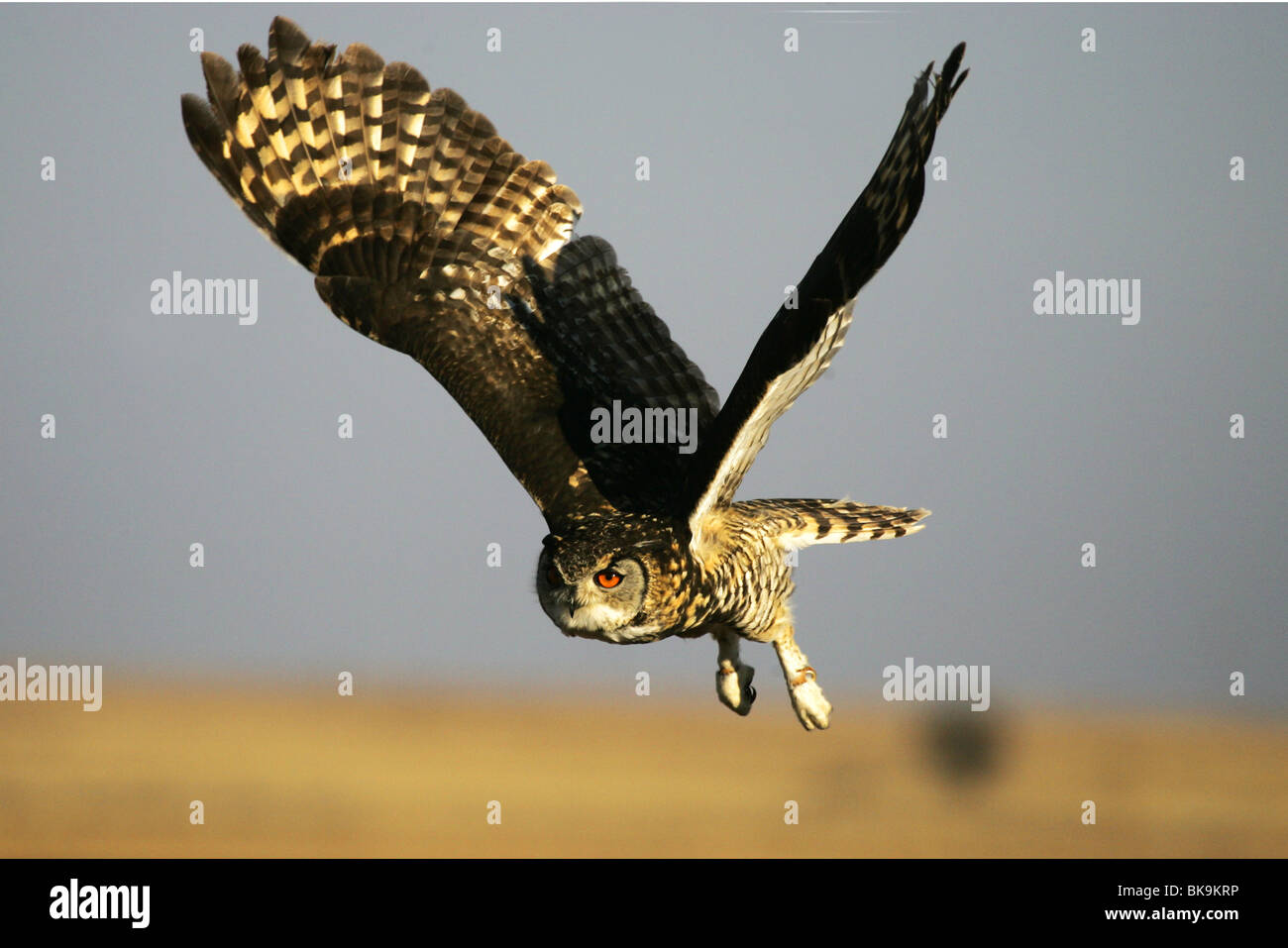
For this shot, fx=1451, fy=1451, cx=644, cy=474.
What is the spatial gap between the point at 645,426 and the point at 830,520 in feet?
4.19

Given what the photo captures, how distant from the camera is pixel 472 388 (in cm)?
825

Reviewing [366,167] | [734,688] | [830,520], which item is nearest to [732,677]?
[734,688]

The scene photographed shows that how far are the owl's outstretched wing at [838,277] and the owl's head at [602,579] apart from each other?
0.63m

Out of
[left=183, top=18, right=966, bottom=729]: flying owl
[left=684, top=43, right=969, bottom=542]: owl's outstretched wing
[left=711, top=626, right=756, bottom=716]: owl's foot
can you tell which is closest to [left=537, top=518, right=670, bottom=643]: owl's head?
[left=183, top=18, right=966, bottom=729]: flying owl

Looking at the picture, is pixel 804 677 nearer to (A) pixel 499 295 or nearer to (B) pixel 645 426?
(B) pixel 645 426

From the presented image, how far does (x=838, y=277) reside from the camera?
593 centimetres

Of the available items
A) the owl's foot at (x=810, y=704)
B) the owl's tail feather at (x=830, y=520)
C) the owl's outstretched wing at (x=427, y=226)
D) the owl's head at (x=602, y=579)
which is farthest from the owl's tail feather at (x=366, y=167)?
the owl's foot at (x=810, y=704)

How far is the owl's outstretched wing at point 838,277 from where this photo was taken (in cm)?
573

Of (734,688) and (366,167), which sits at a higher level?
(366,167)

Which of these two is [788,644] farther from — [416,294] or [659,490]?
[416,294]

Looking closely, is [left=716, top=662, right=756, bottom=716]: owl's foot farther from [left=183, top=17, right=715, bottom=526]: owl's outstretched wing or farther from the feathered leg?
[left=183, top=17, right=715, bottom=526]: owl's outstretched wing

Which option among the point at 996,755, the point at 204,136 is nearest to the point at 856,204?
the point at 204,136

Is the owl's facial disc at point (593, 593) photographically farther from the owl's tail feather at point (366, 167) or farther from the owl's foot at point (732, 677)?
the owl's tail feather at point (366, 167)

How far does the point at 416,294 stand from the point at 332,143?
39.9 inches
